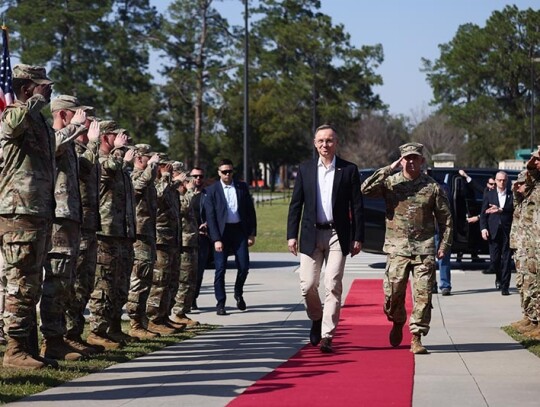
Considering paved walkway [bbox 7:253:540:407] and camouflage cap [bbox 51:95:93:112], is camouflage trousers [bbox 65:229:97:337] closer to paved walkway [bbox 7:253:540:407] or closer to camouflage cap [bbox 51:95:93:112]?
paved walkway [bbox 7:253:540:407]

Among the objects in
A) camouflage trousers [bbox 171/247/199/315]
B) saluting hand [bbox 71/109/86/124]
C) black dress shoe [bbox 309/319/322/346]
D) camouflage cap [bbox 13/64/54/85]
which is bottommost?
black dress shoe [bbox 309/319/322/346]

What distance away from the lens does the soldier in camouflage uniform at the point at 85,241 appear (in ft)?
34.7

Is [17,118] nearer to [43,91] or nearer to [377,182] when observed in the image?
[43,91]

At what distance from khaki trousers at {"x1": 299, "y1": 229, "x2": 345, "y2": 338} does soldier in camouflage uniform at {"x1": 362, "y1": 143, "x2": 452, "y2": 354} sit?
529 mm

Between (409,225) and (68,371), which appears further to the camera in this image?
(409,225)

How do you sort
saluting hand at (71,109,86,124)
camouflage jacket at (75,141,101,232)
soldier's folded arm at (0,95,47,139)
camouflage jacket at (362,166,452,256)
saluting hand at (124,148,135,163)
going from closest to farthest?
soldier's folded arm at (0,95,47,139)
saluting hand at (71,109,86,124)
camouflage jacket at (75,141,101,232)
saluting hand at (124,148,135,163)
camouflage jacket at (362,166,452,256)

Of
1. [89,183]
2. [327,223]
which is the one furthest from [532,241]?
[89,183]

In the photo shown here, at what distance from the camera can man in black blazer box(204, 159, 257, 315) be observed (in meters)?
15.9

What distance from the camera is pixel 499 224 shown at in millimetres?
19047

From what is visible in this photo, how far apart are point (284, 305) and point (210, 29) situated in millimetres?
50929

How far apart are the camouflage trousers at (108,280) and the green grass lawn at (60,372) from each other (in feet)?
1.22

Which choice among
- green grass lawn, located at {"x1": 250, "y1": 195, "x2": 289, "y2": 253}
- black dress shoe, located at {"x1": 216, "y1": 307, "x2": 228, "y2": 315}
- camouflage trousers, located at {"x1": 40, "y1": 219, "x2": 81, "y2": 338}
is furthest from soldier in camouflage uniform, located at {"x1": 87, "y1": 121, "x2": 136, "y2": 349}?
green grass lawn, located at {"x1": 250, "y1": 195, "x2": 289, "y2": 253}

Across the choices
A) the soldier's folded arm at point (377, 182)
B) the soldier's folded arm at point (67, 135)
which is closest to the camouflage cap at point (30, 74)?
the soldier's folded arm at point (67, 135)

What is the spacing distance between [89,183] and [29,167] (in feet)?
4.97
